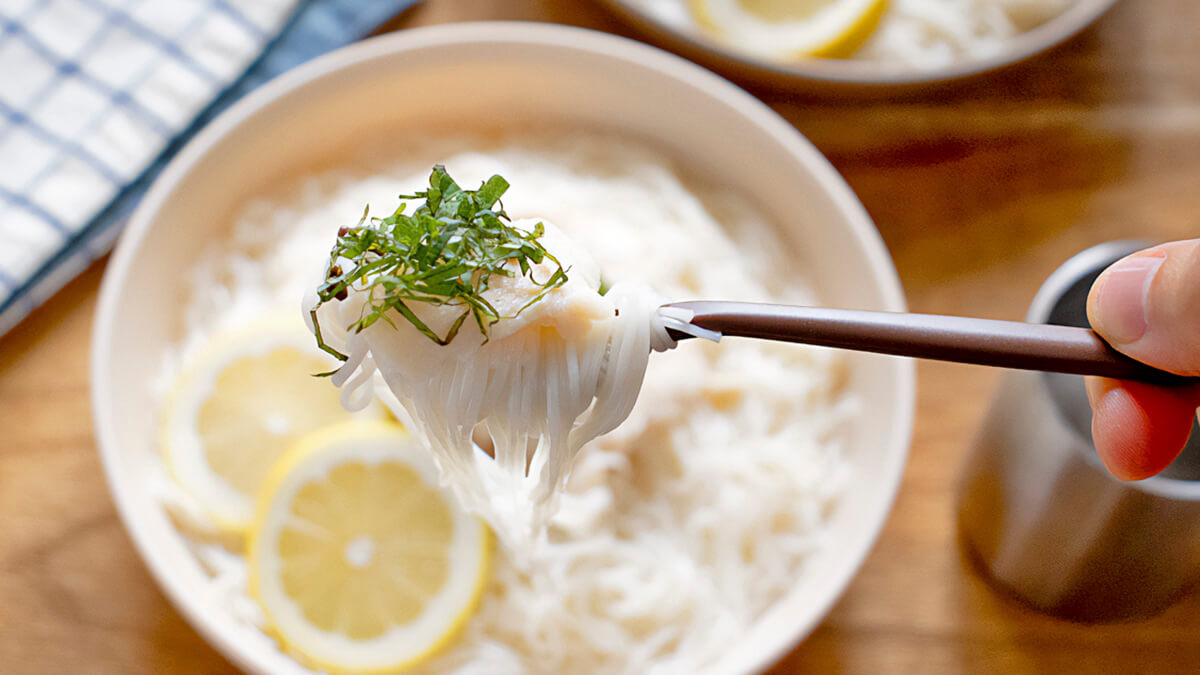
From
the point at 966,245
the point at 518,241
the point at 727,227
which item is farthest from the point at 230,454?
the point at 966,245

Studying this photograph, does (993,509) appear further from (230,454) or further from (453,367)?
(230,454)

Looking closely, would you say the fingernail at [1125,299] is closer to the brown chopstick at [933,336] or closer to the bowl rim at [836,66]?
the brown chopstick at [933,336]

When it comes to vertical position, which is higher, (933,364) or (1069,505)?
(933,364)

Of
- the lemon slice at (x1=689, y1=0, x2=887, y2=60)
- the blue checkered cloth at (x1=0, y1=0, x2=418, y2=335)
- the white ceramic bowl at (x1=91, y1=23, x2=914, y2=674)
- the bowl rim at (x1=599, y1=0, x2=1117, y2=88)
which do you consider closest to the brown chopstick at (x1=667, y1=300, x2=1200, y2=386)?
the white ceramic bowl at (x1=91, y1=23, x2=914, y2=674)

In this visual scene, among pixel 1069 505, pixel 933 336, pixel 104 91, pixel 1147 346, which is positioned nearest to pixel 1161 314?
pixel 1147 346

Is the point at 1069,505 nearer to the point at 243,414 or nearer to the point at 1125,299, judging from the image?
the point at 1125,299

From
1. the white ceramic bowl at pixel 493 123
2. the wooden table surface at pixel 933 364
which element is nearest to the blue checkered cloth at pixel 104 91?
the wooden table surface at pixel 933 364
